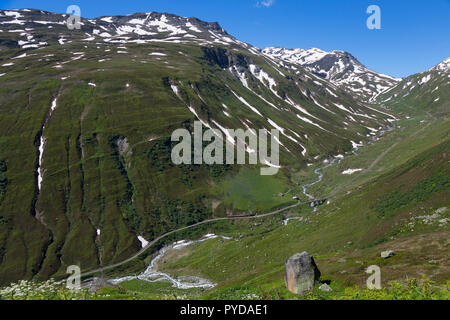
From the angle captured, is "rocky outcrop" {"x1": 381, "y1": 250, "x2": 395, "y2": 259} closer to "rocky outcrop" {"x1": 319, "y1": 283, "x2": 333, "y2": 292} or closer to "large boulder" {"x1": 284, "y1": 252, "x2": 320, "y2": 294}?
"rocky outcrop" {"x1": 319, "y1": 283, "x2": 333, "y2": 292}

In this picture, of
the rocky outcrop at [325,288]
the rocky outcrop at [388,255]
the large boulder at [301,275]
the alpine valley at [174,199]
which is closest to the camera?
the rocky outcrop at [325,288]

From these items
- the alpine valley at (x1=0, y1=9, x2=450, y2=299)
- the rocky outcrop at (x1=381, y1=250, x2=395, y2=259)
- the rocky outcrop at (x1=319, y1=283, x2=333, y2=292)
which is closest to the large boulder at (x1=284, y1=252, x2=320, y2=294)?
the rocky outcrop at (x1=319, y1=283, x2=333, y2=292)

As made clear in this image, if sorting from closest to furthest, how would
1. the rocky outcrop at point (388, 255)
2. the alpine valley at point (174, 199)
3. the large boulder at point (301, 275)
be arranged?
the large boulder at point (301, 275)
the rocky outcrop at point (388, 255)
the alpine valley at point (174, 199)

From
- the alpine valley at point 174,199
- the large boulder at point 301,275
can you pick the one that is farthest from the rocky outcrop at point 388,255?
the large boulder at point 301,275

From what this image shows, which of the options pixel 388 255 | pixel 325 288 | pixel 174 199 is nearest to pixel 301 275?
pixel 325 288

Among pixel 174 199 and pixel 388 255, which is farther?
pixel 174 199

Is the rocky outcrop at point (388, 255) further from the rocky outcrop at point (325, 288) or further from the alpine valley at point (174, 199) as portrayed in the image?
the rocky outcrop at point (325, 288)

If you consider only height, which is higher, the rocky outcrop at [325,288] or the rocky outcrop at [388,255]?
the rocky outcrop at [388,255]

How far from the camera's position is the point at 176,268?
83625 millimetres

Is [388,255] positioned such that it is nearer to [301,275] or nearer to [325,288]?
[325,288]

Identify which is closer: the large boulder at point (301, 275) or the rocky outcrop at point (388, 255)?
the large boulder at point (301, 275)

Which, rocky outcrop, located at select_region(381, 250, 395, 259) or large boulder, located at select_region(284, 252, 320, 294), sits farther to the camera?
rocky outcrop, located at select_region(381, 250, 395, 259)
